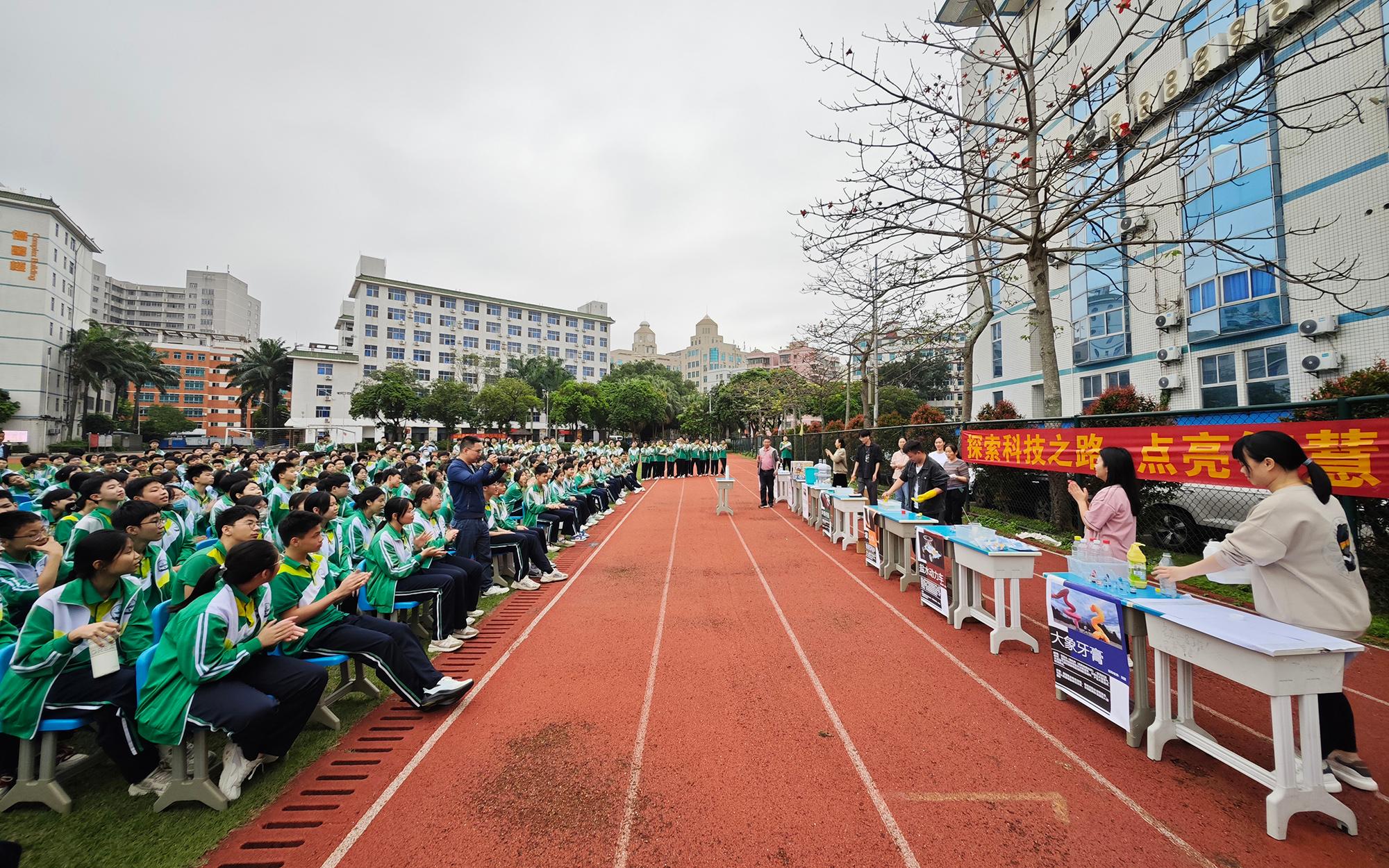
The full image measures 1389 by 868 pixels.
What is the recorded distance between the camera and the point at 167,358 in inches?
2589

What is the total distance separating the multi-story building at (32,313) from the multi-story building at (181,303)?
214 ft

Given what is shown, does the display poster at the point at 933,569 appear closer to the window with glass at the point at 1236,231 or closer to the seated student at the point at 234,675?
the seated student at the point at 234,675

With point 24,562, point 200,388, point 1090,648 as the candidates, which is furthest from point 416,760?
point 200,388

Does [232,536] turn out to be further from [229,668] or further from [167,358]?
[167,358]

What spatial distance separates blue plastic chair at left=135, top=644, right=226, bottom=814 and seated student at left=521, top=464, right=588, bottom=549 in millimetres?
5332

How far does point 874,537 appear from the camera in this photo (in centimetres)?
714

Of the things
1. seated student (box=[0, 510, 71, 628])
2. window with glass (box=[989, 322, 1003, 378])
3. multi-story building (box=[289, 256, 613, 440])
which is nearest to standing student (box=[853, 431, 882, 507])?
seated student (box=[0, 510, 71, 628])

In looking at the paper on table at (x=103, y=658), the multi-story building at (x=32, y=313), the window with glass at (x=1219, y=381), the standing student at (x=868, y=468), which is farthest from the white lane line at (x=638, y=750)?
the multi-story building at (x=32, y=313)

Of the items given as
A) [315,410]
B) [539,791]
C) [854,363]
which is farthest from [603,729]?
[315,410]

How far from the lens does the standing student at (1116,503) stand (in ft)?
12.4

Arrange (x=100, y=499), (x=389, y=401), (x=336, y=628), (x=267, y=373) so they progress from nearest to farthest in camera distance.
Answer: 1. (x=336, y=628)
2. (x=100, y=499)
3. (x=389, y=401)
4. (x=267, y=373)

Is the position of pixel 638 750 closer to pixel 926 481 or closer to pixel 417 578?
pixel 417 578

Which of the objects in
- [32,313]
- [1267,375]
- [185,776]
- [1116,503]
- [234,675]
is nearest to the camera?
[185,776]

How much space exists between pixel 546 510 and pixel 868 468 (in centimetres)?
568
